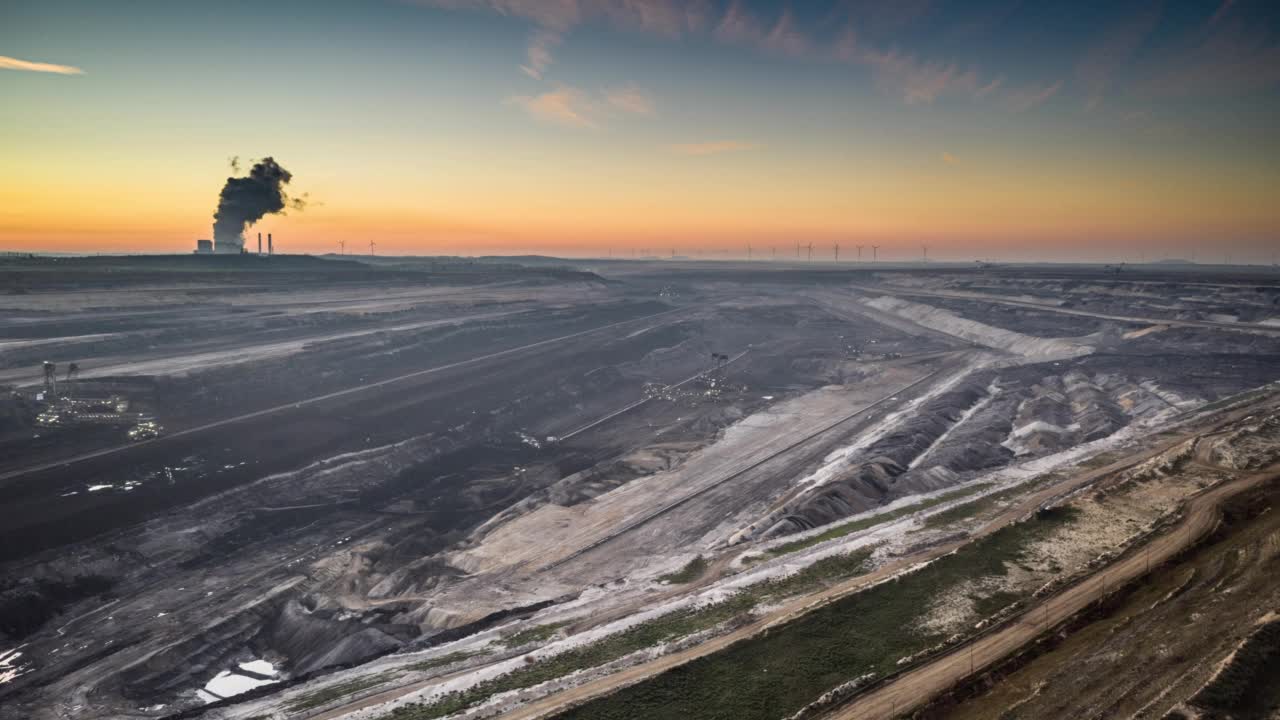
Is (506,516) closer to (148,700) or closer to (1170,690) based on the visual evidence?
(148,700)

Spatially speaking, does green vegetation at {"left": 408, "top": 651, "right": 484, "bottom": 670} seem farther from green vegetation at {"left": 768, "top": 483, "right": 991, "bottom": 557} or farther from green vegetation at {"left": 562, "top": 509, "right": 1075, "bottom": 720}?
green vegetation at {"left": 768, "top": 483, "right": 991, "bottom": 557}

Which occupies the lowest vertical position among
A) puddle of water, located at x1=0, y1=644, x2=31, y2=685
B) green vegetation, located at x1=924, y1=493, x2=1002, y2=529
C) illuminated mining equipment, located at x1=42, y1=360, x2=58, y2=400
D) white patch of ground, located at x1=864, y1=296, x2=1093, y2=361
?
puddle of water, located at x1=0, y1=644, x2=31, y2=685

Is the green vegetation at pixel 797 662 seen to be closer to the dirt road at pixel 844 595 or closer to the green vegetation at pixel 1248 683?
the dirt road at pixel 844 595

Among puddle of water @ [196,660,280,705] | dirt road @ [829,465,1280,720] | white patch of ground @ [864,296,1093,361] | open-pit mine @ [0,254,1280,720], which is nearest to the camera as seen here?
dirt road @ [829,465,1280,720]

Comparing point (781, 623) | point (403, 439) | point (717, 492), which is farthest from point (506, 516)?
point (781, 623)

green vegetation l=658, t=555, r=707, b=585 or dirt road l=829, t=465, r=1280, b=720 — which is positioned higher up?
dirt road l=829, t=465, r=1280, b=720

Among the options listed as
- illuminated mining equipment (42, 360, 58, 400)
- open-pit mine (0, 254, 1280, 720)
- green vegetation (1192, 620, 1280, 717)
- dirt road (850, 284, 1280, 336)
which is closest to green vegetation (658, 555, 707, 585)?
open-pit mine (0, 254, 1280, 720)

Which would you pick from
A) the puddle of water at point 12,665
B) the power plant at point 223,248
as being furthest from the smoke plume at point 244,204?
the puddle of water at point 12,665
